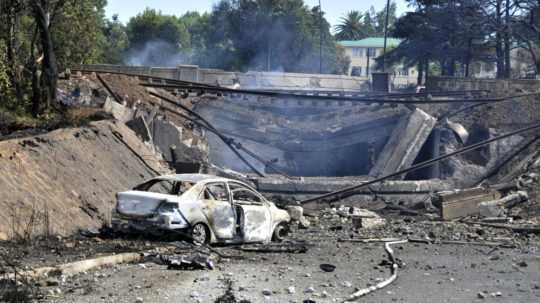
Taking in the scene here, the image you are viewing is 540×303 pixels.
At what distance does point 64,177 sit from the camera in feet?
57.7

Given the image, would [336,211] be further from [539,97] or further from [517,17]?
[517,17]

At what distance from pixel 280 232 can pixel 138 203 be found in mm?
3780

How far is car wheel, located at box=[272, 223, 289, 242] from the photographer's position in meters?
17.8

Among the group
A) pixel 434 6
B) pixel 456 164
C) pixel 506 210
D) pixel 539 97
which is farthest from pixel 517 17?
pixel 506 210

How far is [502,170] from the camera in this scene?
3111cm

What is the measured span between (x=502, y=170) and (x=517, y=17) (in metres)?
36.8

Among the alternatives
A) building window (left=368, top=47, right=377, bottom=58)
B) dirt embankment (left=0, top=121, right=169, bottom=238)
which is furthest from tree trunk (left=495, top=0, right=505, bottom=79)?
building window (left=368, top=47, right=377, bottom=58)

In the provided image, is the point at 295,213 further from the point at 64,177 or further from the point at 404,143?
the point at 404,143

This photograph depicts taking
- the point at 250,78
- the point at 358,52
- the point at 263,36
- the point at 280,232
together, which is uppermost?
the point at 263,36

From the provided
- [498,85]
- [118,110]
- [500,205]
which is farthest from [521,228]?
[498,85]

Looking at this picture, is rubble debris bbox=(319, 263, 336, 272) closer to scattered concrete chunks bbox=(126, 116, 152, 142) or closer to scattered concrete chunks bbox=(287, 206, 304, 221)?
scattered concrete chunks bbox=(287, 206, 304, 221)

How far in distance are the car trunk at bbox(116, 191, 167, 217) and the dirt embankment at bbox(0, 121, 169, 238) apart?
1.14 m

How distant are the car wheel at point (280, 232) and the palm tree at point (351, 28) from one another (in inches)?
Result: 5711

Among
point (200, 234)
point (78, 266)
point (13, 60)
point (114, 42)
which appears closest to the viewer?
point (78, 266)
